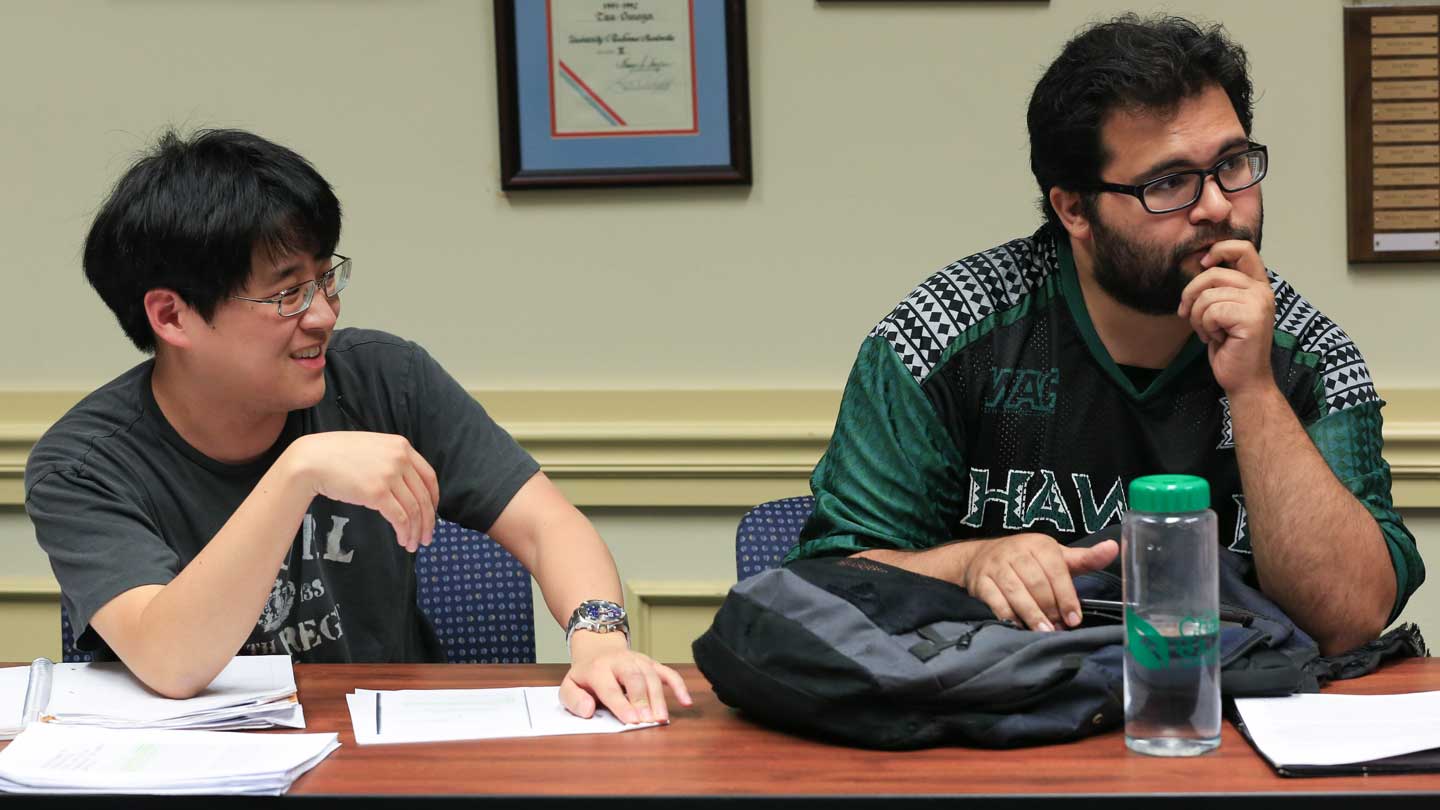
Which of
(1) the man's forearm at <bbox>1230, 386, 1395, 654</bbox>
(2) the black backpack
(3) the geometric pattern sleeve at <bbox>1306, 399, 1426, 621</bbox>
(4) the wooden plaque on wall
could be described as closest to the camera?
(2) the black backpack

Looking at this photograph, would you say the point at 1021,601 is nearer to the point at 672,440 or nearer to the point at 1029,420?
the point at 1029,420

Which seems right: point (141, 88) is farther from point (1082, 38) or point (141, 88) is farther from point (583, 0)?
point (1082, 38)

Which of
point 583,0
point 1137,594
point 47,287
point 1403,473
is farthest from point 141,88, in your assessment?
point 1403,473

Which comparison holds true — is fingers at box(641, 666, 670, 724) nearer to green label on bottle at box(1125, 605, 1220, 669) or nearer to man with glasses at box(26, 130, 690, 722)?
man with glasses at box(26, 130, 690, 722)

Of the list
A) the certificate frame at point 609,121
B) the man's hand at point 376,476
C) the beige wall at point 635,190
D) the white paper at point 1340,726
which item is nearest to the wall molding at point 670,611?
the beige wall at point 635,190

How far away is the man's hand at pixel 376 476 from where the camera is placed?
1.51 metres

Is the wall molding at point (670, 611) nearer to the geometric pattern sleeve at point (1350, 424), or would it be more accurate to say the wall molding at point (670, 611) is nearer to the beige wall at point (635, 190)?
the beige wall at point (635, 190)

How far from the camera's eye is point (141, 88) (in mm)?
2842

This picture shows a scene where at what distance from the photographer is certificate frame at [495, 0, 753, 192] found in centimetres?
271

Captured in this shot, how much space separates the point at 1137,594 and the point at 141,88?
2.31 meters

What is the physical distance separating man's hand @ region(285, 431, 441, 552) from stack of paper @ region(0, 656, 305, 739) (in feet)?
0.68

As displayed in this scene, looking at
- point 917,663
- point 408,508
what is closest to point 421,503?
point 408,508

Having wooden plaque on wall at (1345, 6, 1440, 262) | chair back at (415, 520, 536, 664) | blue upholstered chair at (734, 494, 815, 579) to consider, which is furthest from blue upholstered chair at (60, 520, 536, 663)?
wooden plaque on wall at (1345, 6, 1440, 262)

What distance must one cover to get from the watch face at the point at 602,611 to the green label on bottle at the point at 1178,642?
650 mm
